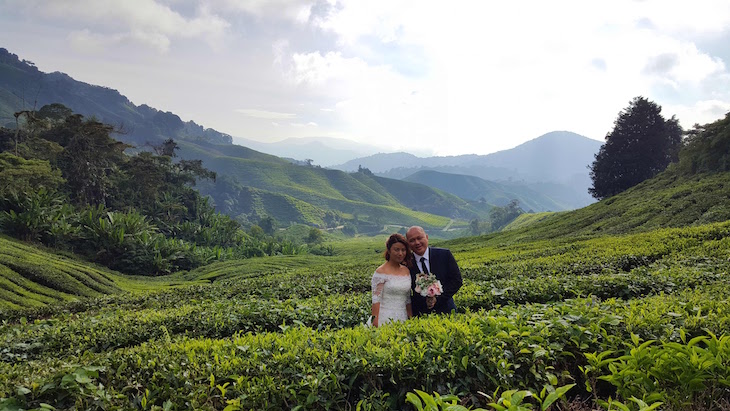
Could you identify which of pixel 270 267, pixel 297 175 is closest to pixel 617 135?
pixel 270 267

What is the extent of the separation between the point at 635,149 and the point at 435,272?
2026 inches

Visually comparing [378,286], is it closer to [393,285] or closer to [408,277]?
[393,285]

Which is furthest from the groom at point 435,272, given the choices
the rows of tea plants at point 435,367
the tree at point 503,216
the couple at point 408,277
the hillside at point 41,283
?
the tree at point 503,216

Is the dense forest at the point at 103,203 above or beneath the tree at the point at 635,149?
beneath

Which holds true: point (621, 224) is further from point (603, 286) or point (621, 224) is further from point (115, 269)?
point (115, 269)

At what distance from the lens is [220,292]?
1330 cm

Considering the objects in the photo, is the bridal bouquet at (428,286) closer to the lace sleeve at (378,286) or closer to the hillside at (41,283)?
the lace sleeve at (378,286)

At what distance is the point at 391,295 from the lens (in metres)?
5.65

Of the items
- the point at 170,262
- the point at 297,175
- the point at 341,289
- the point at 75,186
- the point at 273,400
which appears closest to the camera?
the point at 273,400

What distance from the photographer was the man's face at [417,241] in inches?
221

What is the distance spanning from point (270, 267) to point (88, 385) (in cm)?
2390

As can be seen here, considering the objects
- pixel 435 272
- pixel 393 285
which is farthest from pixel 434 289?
pixel 393 285

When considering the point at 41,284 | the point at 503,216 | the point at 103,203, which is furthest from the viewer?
the point at 503,216

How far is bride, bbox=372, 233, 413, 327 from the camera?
5.57 meters
